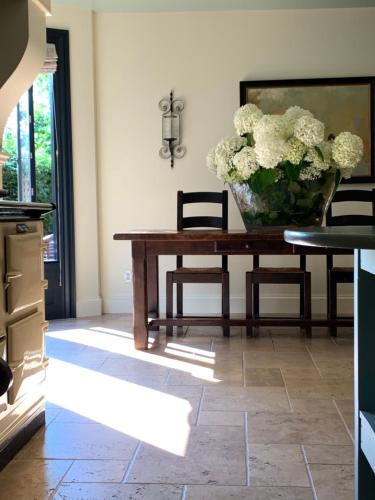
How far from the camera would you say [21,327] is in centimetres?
195

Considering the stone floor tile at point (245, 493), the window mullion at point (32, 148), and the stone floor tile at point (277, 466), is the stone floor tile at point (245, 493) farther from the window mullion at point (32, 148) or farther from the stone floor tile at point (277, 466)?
the window mullion at point (32, 148)

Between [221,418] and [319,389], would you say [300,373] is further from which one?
[221,418]

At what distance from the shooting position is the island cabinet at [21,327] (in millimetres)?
→ 1844

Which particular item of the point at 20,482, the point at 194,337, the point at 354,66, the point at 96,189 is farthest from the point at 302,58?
the point at 20,482

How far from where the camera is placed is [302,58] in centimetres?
471

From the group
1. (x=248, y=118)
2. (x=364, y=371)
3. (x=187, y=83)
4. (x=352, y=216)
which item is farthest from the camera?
(x=187, y=83)

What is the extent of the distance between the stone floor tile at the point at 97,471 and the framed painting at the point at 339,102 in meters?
3.46

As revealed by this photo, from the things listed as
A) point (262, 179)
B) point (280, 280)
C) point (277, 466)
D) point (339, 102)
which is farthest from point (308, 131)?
point (339, 102)

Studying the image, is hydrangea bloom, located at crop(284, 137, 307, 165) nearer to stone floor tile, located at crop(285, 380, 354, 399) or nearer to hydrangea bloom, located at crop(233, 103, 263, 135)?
hydrangea bloom, located at crop(233, 103, 263, 135)

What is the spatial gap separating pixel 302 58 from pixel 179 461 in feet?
12.4

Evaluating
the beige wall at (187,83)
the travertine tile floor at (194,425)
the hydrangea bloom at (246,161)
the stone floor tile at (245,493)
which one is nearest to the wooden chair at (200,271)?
the travertine tile floor at (194,425)

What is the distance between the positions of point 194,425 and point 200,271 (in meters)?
1.72

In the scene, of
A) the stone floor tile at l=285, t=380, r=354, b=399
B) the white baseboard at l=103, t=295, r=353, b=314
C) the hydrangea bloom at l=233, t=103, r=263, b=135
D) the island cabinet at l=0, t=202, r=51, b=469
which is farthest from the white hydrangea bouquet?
the white baseboard at l=103, t=295, r=353, b=314

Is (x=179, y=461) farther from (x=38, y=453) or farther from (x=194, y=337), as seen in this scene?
(x=194, y=337)
